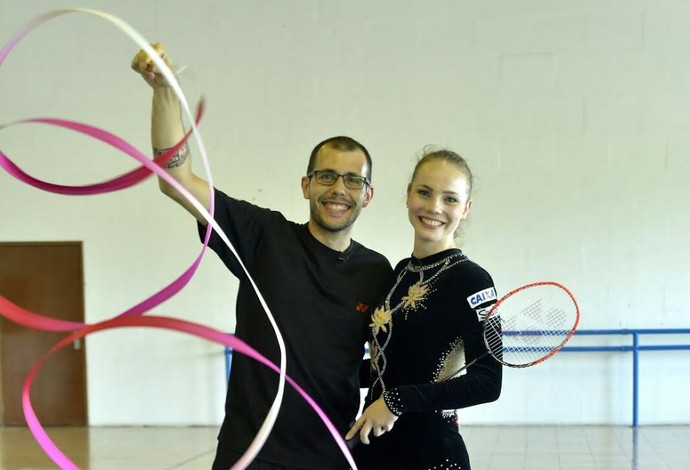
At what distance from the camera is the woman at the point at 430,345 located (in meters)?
1.96

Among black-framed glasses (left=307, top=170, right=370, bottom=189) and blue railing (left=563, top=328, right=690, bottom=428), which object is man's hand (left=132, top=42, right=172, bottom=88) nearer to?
black-framed glasses (left=307, top=170, right=370, bottom=189)

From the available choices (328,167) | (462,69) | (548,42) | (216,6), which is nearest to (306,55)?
(216,6)

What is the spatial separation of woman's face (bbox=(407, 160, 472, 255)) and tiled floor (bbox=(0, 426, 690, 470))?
3652 mm

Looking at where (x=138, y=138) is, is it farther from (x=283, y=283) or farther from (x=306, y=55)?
(x=283, y=283)

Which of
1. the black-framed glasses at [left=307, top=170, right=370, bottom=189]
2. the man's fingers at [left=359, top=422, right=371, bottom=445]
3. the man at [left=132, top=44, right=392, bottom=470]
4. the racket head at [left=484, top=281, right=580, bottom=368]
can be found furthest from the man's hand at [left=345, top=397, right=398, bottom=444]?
the black-framed glasses at [left=307, top=170, right=370, bottom=189]

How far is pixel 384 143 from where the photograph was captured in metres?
6.88

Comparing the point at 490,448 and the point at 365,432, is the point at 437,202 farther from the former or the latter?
the point at 490,448

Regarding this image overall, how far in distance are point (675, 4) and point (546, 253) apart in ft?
7.78

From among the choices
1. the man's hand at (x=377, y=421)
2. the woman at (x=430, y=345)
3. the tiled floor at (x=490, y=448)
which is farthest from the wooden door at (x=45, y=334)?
the man's hand at (x=377, y=421)

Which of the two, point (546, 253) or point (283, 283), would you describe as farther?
point (546, 253)

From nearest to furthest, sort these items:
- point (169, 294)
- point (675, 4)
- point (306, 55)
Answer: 1. point (169, 294)
2. point (675, 4)
3. point (306, 55)

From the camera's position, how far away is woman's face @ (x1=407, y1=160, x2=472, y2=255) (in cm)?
210

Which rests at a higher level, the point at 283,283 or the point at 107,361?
the point at 283,283

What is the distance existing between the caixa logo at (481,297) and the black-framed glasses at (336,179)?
51cm
